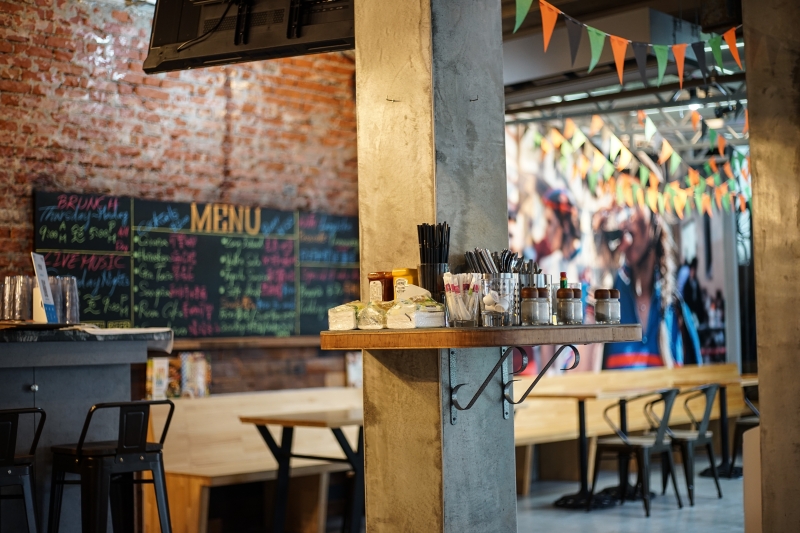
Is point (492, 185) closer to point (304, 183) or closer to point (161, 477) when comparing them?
point (161, 477)

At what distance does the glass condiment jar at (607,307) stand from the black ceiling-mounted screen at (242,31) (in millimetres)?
1729

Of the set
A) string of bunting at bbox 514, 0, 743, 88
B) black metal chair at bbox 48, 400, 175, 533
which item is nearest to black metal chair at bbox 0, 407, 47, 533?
black metal chair at bbox 48, 400, 175, 533

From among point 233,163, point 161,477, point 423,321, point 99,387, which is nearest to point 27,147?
point 233,163

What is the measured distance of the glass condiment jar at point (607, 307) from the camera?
3102 millimetres

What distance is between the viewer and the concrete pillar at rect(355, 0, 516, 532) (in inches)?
127

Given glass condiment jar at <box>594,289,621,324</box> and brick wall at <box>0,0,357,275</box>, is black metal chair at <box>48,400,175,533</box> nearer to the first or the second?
glass condiment jar at <box>594,289,621,324</box>

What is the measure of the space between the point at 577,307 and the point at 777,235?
2341 millimetres

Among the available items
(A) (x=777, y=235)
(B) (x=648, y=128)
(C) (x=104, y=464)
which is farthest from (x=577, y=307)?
(B) (x=648, y=128)

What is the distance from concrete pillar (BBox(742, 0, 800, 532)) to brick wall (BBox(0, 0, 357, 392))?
362 cm

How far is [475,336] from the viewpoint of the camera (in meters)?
2.72

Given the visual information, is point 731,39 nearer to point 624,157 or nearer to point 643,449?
point 643,449

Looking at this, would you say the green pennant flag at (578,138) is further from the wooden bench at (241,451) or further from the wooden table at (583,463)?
the wooden bench at (241,451)

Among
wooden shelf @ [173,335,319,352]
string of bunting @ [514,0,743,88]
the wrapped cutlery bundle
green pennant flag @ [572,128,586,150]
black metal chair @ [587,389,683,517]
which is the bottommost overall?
black metal chair @ [587,389,683,517]

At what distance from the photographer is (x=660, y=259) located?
11438 mm
